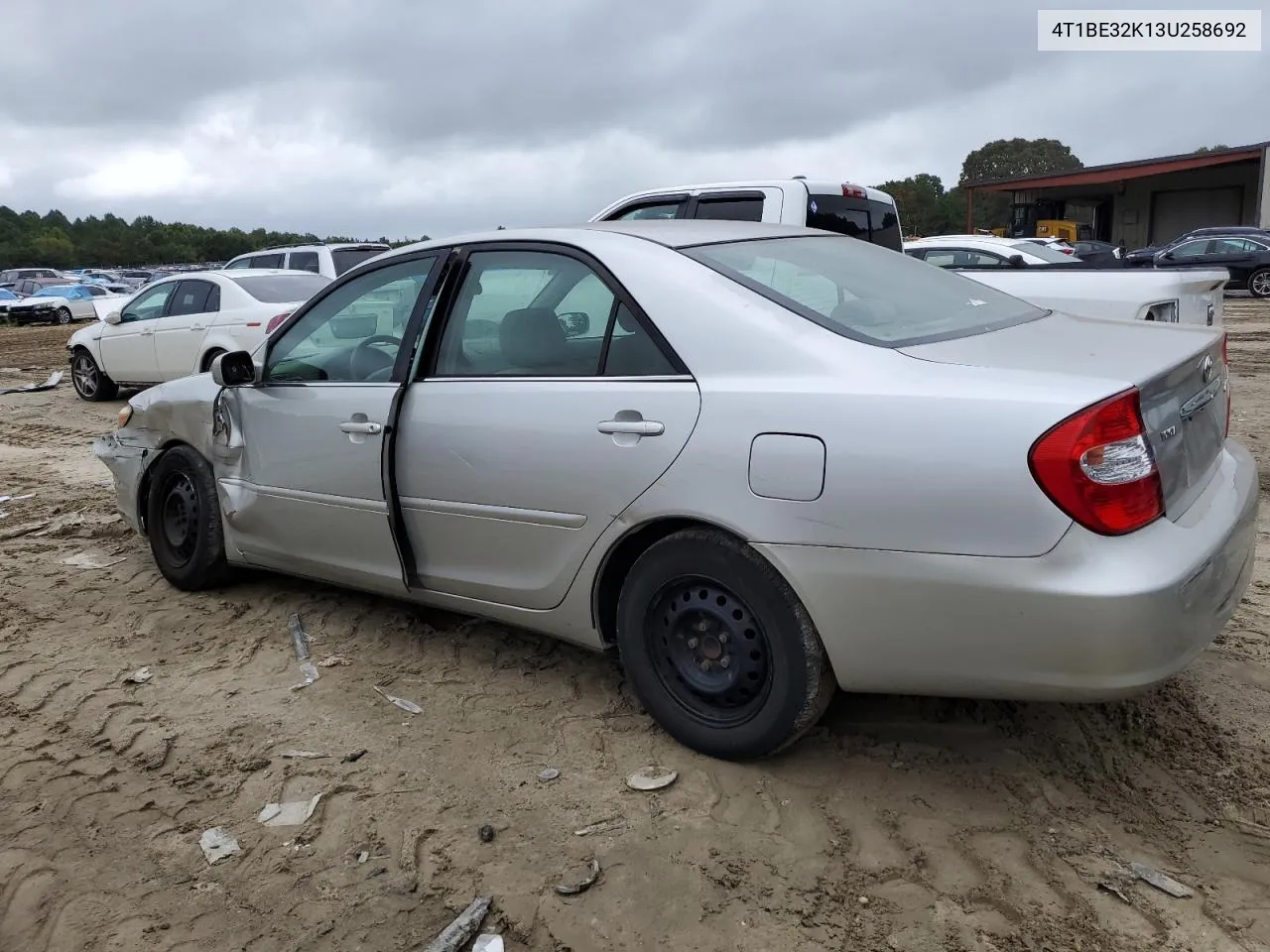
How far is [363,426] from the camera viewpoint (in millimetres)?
3816

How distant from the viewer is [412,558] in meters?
3.81

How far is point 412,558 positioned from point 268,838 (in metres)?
1.16

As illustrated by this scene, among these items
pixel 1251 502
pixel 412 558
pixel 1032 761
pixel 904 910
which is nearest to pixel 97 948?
pixel 412 558

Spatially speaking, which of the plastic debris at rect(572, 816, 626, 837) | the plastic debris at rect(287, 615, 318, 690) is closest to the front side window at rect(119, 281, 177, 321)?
the plastic debris at rect(287, 615, 318, 690)

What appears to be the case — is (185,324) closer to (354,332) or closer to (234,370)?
(234,370)

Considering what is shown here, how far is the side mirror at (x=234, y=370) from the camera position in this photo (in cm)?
428

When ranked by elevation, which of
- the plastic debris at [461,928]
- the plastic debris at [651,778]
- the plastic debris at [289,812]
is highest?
the plastic debris at [651,778]

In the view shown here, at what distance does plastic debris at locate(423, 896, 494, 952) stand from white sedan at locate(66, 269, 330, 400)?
27.3 feet

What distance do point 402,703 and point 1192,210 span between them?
144 feet

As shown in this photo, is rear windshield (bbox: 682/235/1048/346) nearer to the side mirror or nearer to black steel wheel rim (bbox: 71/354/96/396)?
the side mirror

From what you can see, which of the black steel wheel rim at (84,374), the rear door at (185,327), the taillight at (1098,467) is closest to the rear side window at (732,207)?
the taillight at (1098,467)

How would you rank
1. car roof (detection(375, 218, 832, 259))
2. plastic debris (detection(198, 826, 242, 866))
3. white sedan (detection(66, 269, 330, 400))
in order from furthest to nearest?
white sedan (detection(66, 269, 330, 400)), car roof (detection(375, 218, 832, 259)), plastic debris (detection(198, 826, 242, 866))

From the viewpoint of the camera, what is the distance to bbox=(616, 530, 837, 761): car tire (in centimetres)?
287

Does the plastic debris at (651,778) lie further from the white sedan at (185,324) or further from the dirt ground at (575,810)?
the white sedan at (185,324)
